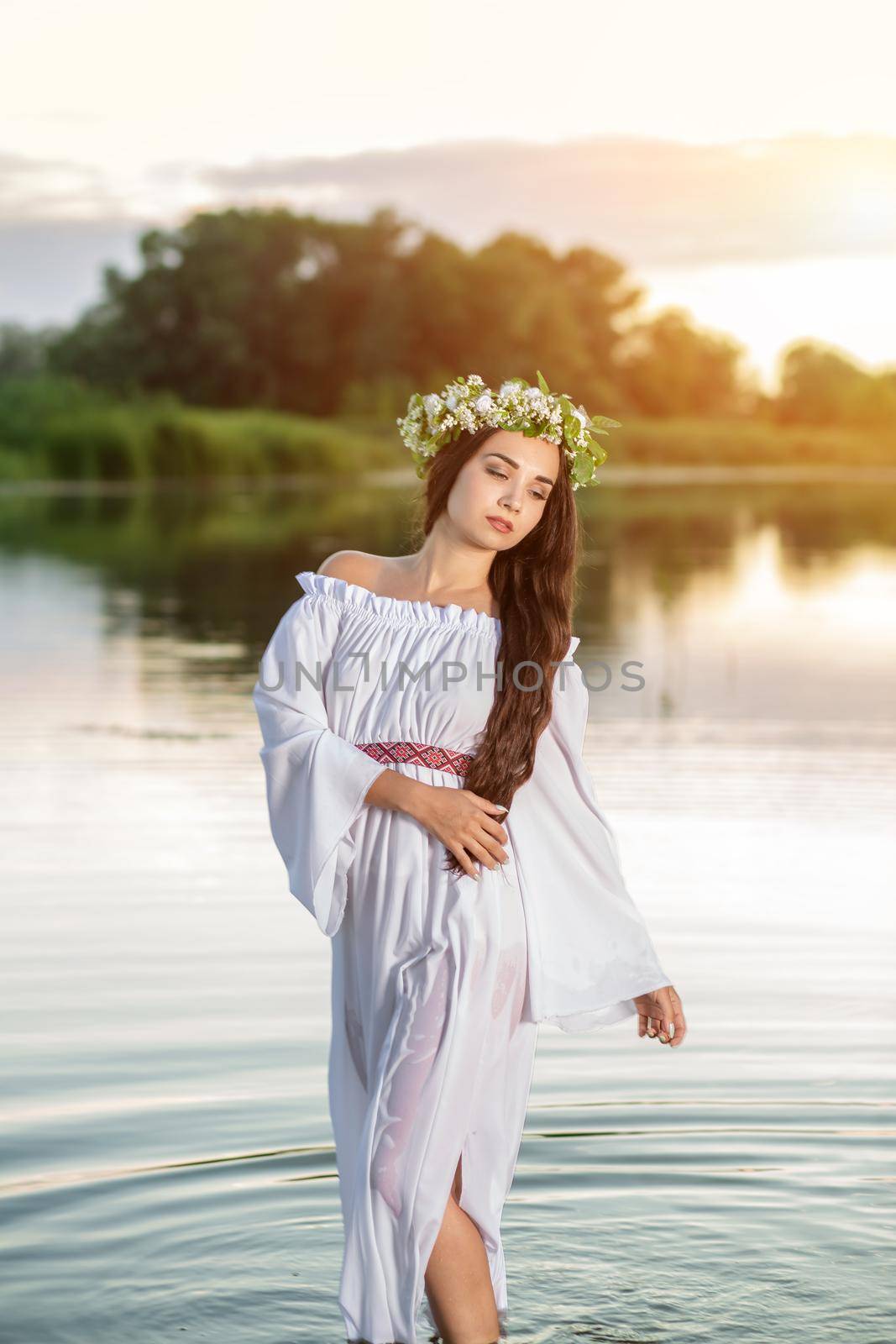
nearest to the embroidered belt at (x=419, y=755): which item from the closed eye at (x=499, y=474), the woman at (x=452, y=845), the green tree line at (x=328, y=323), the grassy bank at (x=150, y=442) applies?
the woman at (x=452, y=845)

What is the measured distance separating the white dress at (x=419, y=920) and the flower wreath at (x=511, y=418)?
1.15 feet

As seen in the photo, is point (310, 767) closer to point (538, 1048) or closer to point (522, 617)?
point (522, 617)

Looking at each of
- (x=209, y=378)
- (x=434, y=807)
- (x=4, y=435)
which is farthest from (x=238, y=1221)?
(x=209, y=378)

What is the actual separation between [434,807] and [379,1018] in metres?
0.37

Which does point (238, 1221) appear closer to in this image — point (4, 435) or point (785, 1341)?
point (785, 1341)

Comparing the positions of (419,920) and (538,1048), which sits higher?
(419,920)

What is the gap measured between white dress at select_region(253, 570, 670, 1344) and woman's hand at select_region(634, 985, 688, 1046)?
34 millimetres

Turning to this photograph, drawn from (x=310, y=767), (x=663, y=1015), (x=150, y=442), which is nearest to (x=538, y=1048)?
(x=663, y=1015)

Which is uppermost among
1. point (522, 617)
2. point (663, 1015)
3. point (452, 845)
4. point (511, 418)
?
point (511, 418)

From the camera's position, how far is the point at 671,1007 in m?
3.92

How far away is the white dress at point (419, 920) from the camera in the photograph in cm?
365

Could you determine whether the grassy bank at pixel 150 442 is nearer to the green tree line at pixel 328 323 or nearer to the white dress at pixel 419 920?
the green tree line at pixel 328 323

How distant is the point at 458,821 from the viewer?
3658mm

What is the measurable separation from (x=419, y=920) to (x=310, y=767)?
0.31 metres
